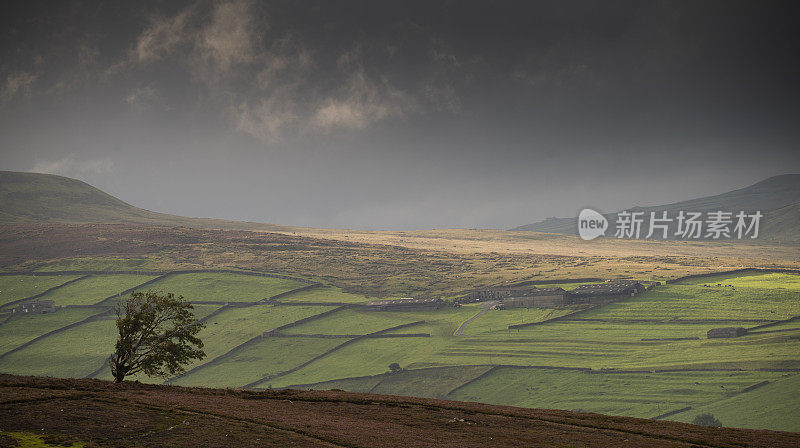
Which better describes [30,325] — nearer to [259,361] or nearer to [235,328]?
[235,328]

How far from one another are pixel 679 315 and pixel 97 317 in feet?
641

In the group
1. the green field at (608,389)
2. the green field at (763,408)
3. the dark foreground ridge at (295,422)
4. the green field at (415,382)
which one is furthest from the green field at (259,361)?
the green field at (763,408)

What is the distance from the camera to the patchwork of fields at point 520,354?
136 m

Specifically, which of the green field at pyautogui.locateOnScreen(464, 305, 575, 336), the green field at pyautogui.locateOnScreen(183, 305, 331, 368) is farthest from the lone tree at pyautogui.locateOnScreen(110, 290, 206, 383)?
the green field at pyautogui.locateOnScreen(464, 305, 575, 336)

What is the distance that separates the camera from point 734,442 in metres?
51.8

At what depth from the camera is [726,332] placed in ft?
541

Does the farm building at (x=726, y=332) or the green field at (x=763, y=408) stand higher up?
the farm building at (x=726, y=332)

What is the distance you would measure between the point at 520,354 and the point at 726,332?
2408 inches

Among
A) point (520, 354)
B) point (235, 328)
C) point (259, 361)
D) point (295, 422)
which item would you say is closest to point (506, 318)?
point (520, 354)

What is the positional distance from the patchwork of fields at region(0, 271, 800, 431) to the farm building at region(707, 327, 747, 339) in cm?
253

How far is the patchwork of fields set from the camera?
447ft

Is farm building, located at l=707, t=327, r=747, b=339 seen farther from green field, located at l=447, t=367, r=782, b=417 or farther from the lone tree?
the lone tree

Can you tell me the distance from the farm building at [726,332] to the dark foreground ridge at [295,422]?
394 feet

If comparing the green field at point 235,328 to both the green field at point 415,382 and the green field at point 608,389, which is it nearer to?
the green field at point 415,382
